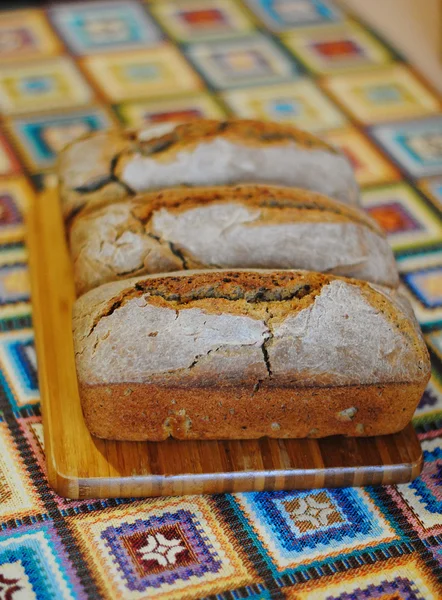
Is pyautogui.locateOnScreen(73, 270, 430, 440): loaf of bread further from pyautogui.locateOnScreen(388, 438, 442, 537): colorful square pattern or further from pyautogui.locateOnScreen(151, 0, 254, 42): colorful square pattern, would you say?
pyautogui.locateOnScreen(151, 0, 254, 42): colorful square pattern

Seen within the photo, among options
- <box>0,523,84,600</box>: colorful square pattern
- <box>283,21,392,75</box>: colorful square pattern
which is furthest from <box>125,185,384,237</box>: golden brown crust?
<box>283,21,392,75</box>: colorful square pattern

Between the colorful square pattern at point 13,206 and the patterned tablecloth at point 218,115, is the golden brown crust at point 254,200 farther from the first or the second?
the colorful square pattern at point 13,206

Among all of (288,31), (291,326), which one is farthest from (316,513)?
(288,31)

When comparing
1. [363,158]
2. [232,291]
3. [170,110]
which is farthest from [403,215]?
[232,291]

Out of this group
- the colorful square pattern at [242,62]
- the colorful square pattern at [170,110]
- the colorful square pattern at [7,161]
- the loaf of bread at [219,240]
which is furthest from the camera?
the colorful square pattern at [242,62]

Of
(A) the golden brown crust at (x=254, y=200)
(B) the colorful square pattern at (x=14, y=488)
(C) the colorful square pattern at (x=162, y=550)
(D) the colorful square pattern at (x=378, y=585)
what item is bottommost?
(D) the colorful square pattern at (x=378, y=585)

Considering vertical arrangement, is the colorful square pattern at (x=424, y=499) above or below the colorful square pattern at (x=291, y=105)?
below

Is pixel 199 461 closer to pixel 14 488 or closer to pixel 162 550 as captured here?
pixel 162 550

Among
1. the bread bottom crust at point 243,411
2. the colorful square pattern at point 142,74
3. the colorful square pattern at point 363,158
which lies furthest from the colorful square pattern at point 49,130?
the bread bottom crust at point 243,411
